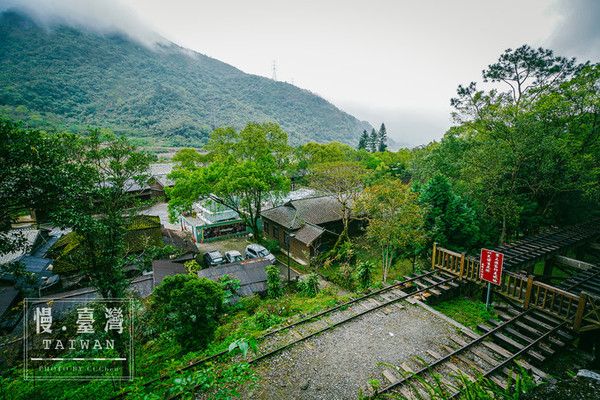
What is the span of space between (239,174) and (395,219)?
1129 cm

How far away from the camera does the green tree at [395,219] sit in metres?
12.8

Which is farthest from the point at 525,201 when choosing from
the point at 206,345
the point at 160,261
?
the point at 160,261

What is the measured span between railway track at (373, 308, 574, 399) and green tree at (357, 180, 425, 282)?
15.7 feet

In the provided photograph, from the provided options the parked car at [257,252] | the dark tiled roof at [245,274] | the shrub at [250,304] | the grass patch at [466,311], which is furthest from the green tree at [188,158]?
the grass patch at [466,311]

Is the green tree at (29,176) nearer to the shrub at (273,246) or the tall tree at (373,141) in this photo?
the shrub at (273,246)

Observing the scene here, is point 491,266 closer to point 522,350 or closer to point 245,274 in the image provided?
point 522,350

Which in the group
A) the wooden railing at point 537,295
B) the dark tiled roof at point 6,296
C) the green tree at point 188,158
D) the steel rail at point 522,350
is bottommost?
the dark tiled roof at point 6,296

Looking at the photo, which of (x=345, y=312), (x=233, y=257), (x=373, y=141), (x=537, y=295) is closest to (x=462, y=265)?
(x=537, y=295)

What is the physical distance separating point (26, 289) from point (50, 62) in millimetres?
159461

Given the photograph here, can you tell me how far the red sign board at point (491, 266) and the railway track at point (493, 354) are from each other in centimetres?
136

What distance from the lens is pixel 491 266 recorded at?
928 cm

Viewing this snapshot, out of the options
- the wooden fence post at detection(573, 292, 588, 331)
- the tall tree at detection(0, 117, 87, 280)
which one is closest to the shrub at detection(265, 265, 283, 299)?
the tall tree at detection(0, 117, 87, 280)

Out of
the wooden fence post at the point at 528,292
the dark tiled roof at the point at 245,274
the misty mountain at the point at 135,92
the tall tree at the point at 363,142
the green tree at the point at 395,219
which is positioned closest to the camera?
the wooden fence post at the point at 528,292

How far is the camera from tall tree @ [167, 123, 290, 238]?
18.2 meters
